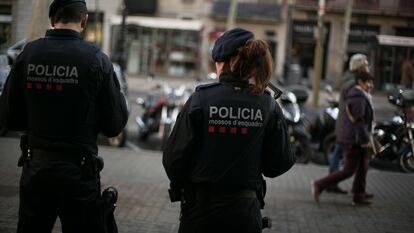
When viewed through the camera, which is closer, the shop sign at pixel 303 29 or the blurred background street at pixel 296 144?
the blurred background street at pixel 296 144

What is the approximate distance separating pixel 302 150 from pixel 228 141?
7.29 meters

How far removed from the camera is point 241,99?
330cm

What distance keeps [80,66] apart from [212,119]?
0.87 meters

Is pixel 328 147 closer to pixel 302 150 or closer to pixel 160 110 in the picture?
pixel 302 150

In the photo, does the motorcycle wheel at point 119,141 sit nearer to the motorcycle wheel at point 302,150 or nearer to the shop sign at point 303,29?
the motorcycle wheel at point 302,150

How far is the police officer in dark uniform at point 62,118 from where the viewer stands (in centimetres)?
356

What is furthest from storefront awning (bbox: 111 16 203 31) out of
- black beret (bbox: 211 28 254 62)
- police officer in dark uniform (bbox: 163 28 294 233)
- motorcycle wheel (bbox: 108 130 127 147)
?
police officer in dark uniform (bbox: 163 28 294 233)

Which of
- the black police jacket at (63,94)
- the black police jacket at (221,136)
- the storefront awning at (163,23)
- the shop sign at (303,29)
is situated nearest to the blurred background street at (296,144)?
the black police jacket at (63,94)

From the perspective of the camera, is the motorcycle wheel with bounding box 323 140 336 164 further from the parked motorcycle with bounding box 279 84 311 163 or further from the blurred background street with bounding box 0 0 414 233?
the parked motorcycle with bounding box 279 84 311 163

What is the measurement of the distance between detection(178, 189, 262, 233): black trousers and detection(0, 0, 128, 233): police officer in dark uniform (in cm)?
66

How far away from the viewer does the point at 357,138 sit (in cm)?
700

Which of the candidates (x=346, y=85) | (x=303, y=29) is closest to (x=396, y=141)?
(x=346, y=85)

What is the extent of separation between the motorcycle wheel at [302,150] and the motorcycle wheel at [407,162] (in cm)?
149

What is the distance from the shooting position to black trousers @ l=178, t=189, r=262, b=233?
10.7ft
